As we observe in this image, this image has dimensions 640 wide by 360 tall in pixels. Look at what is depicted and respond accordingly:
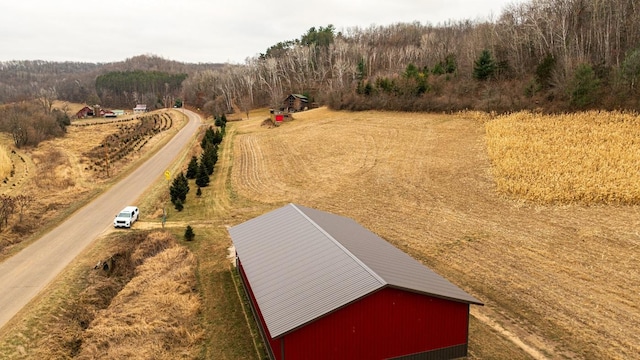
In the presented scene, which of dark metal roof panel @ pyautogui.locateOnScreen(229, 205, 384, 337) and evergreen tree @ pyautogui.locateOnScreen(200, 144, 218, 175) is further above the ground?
evergreen tree @ pyautogui.locateOnScreen(200, 144, 218, 175)

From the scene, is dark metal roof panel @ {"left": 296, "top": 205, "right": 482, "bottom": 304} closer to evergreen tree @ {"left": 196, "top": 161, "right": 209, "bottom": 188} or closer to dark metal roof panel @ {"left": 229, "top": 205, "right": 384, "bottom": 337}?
dark metal roof panel @ {"left": 229, "top": 205, "right": 384, "bottom": 337}

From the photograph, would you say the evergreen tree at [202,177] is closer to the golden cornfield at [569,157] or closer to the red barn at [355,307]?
the red barn at [355,307]

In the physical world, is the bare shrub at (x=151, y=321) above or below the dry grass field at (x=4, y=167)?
below

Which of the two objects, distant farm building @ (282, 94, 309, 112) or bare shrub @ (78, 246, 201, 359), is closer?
bare shrub @ (78, 246, 201, 359)

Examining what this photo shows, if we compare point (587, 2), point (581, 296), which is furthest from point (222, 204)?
point (587, 2)

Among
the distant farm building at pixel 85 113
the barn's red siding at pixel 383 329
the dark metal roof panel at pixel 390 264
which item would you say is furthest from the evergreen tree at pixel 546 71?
the distant farm building at pixel 85 113

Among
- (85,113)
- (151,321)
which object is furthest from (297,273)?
(85,113)

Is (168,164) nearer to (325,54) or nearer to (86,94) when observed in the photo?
(325,54)

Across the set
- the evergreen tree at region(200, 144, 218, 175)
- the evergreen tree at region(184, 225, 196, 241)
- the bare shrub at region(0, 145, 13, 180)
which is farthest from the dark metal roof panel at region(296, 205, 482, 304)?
the bare shrub at region(0, 145, 13, 180)
